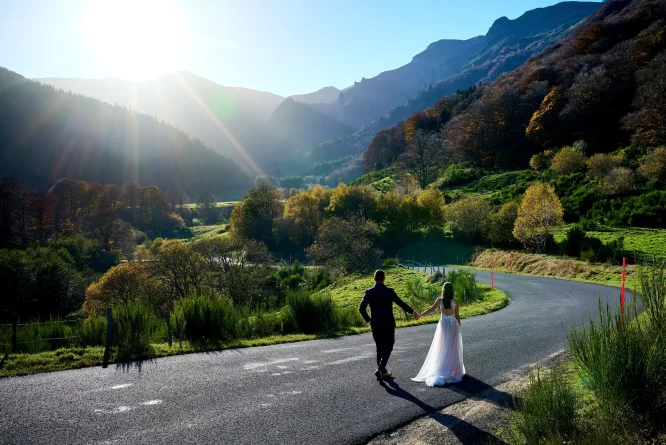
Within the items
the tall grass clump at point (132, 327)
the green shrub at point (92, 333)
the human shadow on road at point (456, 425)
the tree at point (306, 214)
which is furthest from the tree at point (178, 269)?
the tree at point (306, 214)

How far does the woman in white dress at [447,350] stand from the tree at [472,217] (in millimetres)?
44195

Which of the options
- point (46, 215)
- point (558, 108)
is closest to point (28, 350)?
point (46, 215)

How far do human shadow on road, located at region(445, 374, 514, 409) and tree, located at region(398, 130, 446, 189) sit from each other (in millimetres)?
74461

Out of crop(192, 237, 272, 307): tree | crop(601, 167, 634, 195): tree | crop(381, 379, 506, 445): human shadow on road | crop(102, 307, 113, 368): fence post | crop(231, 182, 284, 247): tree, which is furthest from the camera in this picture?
crop(231, 182, 284, 247): tree

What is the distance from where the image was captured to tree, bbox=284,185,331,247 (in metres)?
67.8

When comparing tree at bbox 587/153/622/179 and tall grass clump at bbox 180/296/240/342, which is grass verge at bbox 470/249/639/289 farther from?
tall grass clump at bbox 180/296/240/342

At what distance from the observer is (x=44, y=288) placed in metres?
41.0

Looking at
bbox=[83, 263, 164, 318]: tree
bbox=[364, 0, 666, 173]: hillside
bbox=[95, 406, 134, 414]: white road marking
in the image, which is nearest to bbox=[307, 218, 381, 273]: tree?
bbox=[83, 263, 164, 318]: tree

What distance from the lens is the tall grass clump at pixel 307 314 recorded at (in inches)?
549

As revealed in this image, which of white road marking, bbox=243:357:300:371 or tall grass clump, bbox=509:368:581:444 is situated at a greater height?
tall grass clump, bbox=509:368:581:444

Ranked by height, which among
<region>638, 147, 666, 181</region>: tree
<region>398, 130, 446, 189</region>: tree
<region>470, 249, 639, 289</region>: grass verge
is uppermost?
<region>398, 130, 446, 189</region>: tree

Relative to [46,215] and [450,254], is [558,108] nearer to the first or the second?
[450,254]

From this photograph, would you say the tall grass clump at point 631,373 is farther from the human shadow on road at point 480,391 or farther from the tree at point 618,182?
the tree at point 618,182

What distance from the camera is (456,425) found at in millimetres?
5809
